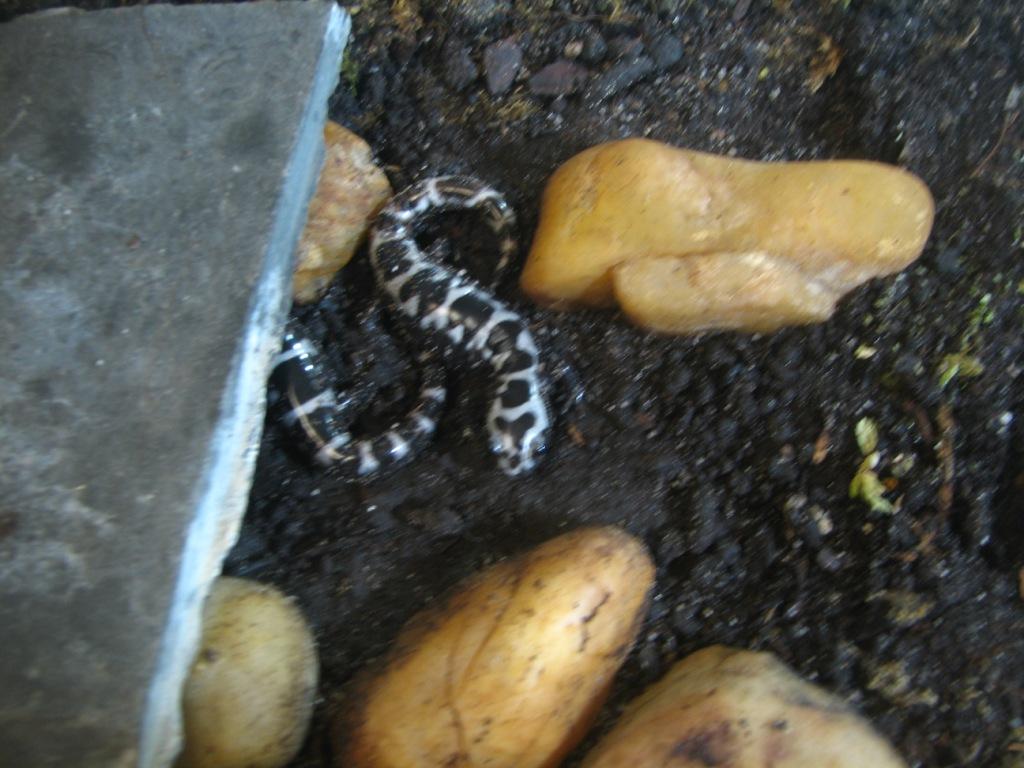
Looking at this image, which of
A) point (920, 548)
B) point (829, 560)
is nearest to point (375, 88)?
point (829, 560)

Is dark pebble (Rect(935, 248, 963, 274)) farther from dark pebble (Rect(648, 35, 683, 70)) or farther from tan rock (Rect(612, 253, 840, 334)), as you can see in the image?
dark pebble (Rect(648, 35, 683, 70))

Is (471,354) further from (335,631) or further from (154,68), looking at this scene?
(154,68)

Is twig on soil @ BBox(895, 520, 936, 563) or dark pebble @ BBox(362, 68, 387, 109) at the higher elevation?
dark pebble @ BBox(362, 68, 387, 109)

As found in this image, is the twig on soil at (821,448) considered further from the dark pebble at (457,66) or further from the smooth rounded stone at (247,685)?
the dark pebble at (457,66)

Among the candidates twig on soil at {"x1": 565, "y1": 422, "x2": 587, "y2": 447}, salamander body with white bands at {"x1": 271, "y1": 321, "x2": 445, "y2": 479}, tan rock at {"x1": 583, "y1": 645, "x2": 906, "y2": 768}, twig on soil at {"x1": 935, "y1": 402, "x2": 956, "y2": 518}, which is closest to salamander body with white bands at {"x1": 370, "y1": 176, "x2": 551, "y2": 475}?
twig on soil at {"x1": 565, "y1": 422, "x2": 587, "y2": 447}

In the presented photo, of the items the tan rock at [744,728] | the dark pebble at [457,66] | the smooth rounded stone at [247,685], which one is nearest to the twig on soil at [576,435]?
the tan rock at [744,728]

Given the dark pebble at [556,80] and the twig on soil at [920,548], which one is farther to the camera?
the dark pebble at [556,80]
